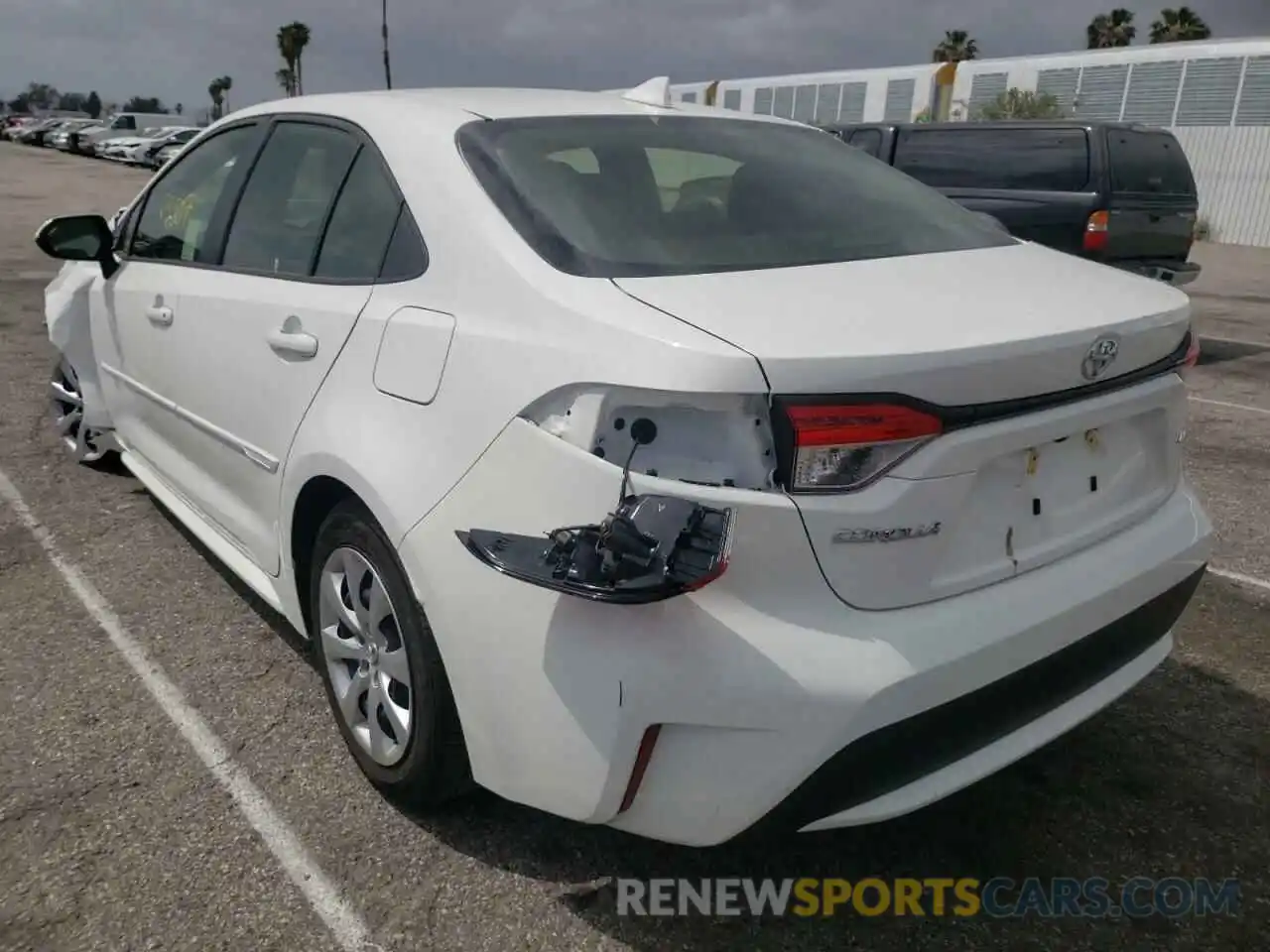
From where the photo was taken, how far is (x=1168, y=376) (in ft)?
7.79

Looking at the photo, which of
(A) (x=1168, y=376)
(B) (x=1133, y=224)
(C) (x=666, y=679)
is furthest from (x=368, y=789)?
(B) (x=1133, y=224)

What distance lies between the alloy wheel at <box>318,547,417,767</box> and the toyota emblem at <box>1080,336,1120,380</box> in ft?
5.02

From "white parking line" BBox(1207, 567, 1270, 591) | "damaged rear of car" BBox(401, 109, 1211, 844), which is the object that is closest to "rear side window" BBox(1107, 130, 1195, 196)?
"white parking line" BBox(1207, 567, 1270, 591)

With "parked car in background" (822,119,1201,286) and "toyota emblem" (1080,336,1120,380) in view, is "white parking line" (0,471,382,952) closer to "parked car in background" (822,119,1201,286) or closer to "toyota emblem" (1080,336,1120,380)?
"toyota emblem" (1080,336,1120,380)

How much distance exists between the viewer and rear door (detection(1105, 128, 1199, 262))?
8.93m

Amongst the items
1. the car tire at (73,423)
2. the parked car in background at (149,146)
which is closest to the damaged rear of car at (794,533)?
the car tire at (73,423)

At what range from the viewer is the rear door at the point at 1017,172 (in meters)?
8.98

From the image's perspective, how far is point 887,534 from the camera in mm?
1824

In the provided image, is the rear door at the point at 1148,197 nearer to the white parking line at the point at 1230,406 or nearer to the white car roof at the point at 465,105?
the white parking line at the point at 1230,406

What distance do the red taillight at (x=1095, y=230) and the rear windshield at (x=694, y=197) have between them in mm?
6590

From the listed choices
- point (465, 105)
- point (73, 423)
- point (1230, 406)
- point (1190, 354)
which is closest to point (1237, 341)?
point (1230, 406)

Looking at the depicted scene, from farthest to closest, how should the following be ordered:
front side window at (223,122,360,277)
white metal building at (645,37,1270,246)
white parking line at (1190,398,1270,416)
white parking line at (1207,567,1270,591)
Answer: white metal building at (645,37,1270,246) < white parking line at (1190,398,1270,416) < white parking line at (1207,567,1270,591) < front side window at (223,122,360,277)

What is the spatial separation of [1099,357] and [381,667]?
170cm

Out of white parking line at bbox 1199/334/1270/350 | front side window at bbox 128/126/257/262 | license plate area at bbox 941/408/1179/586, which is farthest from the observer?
white parking line at bbox 1199/334/1270/350
